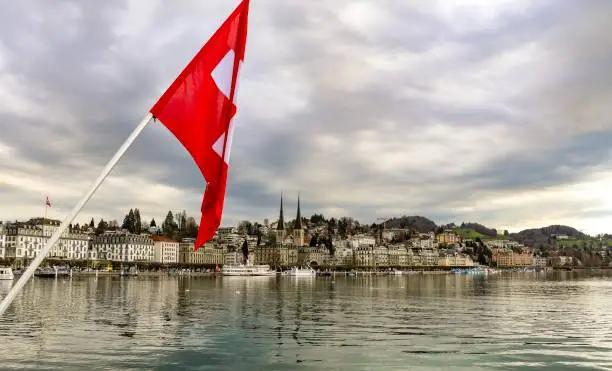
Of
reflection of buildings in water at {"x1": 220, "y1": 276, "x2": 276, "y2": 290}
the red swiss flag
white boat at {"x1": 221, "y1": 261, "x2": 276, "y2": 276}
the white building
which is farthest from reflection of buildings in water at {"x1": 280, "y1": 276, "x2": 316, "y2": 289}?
the red swiss flag

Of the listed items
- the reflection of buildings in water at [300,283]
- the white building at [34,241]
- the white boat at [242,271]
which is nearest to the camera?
the reflection of buildings in water at [300,283]

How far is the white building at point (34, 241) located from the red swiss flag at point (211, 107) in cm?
16505

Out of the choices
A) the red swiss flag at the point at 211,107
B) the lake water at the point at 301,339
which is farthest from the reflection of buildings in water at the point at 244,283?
the red swiss flag at the point at 211,107

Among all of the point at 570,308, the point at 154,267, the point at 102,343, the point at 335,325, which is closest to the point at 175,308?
the point at 335,325

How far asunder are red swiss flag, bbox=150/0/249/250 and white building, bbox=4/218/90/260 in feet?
542

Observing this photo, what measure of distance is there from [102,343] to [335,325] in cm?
1282

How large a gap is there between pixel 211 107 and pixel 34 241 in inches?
Result: 7411

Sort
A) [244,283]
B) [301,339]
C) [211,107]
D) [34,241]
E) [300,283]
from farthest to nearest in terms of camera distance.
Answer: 1. [34,241]
2. [300,283]
3. [244,283]
4. [301,339]
5. [211,107]

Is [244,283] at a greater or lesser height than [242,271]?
greater

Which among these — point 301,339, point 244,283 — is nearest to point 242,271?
point 244,283

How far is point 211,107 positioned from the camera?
923cm

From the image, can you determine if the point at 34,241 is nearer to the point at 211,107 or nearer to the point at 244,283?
the point at 244,283

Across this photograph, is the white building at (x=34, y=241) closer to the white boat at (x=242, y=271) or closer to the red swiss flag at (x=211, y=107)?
the white boat at (x=242, y=271)

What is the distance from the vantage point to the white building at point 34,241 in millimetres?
171625
